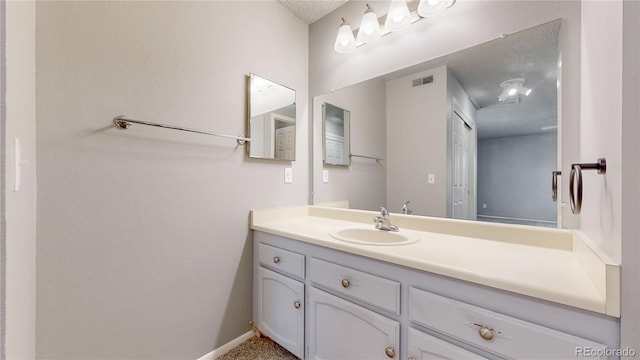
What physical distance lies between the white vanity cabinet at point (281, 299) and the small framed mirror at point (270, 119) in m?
0.65

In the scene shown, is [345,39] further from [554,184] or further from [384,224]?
[554,184]

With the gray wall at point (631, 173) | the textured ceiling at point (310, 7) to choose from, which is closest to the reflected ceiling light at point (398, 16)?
the textured ceiling at point (310, 7)

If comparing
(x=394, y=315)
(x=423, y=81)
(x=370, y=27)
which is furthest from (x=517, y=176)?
(x=370, y=27)

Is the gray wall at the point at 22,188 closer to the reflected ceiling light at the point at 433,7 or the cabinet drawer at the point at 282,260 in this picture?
the cabinet drawer at the point at 282,260

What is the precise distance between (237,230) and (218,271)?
0.25 metres

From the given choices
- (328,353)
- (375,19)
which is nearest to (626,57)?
(375,19)

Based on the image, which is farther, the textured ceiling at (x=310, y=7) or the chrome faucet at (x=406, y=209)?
the textured ceiling at (x=310, y=7)

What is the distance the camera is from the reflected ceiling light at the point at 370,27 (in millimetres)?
1563

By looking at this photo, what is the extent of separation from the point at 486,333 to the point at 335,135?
57.9 inches

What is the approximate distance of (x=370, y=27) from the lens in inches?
62.0

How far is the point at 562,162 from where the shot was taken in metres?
1.04

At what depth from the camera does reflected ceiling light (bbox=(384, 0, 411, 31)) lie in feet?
4.68

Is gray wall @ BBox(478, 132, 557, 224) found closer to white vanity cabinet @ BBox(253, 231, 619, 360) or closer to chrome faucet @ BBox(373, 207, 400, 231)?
chrome faucet @ BBox(373, 207, 400, 231)

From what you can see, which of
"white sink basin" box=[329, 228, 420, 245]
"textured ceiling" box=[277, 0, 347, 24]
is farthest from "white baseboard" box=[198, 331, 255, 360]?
"textured ceiling" box=[277, 0, 347, 24]
